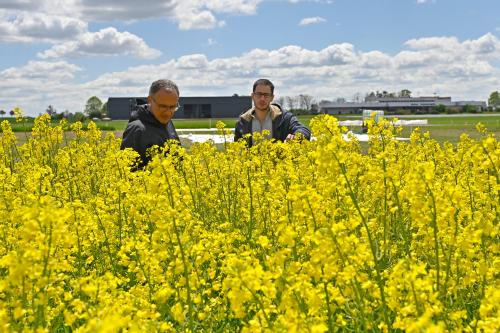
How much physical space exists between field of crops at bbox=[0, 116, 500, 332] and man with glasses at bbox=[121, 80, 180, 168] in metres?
0.73

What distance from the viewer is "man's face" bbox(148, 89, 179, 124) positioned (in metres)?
6.61

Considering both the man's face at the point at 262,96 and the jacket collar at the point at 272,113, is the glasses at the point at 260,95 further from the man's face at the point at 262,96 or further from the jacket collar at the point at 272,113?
the jacket collar at the point at 272,113

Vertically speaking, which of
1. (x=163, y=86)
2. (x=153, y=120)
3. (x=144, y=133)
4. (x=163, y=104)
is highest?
(x=163, y=86)

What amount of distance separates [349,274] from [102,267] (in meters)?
2.56

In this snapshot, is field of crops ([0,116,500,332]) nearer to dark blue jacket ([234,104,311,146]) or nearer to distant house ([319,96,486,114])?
dark blue jacket ([234,104,311,146])

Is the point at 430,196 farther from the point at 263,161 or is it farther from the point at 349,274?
the point at 263,161

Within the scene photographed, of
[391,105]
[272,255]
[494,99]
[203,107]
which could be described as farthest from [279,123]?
[494,99]

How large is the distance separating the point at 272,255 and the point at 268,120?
475 cm

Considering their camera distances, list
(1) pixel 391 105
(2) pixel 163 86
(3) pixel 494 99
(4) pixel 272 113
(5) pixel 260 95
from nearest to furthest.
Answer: (2) pixel 163 86
(5) pixel 260 95
(4) pixel 272 113
(1) pixel 391 105
(3) pixel 494 99

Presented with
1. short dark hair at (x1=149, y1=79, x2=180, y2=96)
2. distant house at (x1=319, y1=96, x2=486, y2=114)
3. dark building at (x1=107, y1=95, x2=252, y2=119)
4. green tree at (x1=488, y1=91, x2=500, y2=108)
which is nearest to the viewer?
short dark hair at (x1=149, y1=79, x2=180, y2=96)

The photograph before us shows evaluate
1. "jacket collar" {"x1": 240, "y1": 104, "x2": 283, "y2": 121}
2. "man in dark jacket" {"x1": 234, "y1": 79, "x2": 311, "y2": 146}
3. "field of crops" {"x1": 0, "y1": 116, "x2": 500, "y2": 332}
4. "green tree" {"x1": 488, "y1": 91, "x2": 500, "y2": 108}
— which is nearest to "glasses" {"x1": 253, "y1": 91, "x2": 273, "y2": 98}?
"man in dark jacket" {"x1": 234, "y1": 79, "x2": 311, "y2": 146}

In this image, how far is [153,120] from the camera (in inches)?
272

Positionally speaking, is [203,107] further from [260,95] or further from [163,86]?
[163,86]

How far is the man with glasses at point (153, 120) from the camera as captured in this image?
21.7ft
